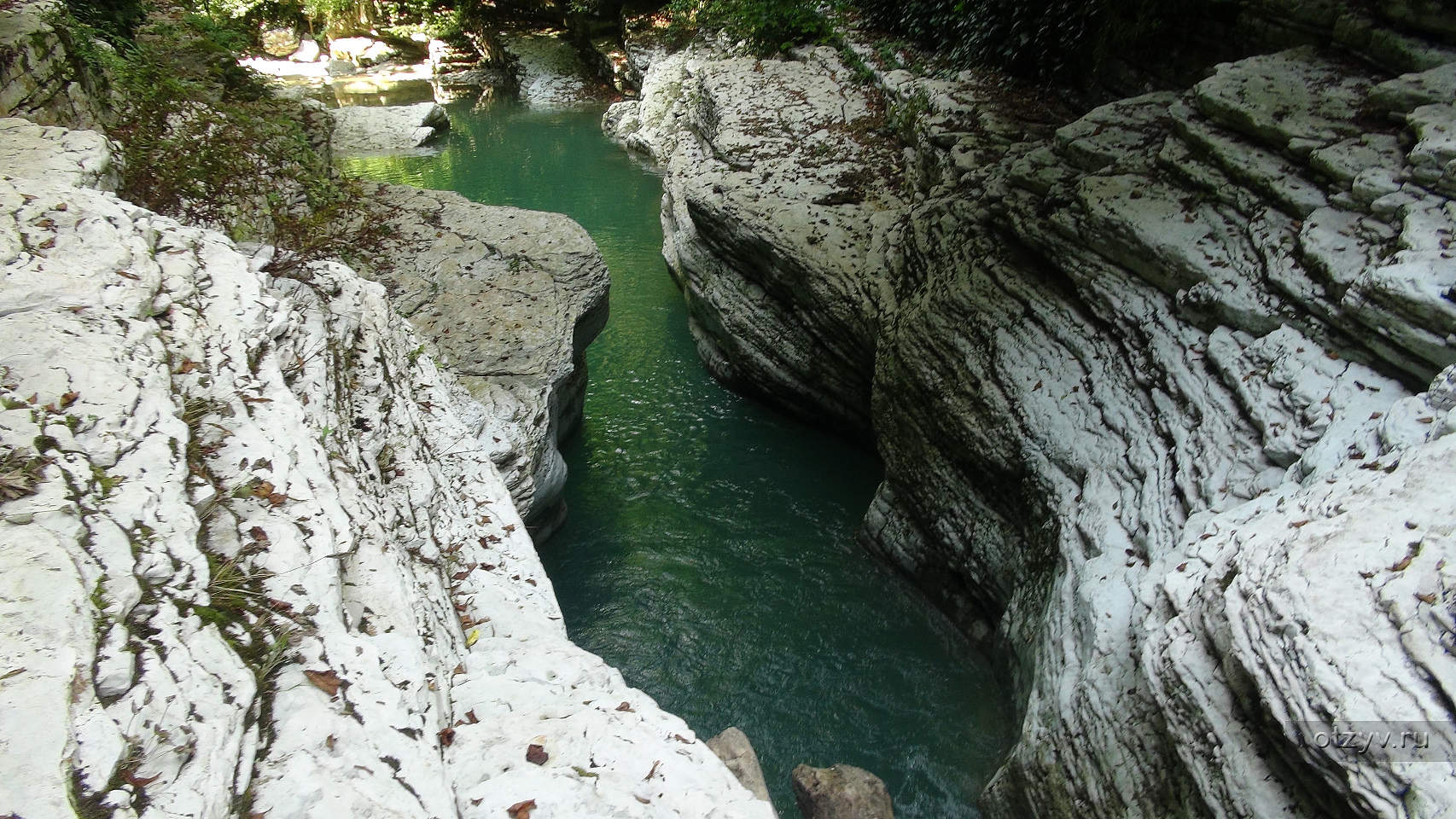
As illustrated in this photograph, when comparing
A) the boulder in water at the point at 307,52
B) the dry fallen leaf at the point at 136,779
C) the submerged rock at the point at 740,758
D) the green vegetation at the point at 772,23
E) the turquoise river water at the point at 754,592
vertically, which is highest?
the green vegetation at the point at 772,23

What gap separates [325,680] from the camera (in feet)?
8.46

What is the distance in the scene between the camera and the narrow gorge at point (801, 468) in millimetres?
2564

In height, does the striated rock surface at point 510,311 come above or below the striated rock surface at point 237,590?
below

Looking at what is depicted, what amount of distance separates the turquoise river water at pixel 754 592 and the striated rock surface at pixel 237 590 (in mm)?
2856

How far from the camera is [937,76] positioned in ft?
39.3

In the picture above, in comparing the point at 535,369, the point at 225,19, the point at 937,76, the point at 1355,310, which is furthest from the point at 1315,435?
the point at 225,19

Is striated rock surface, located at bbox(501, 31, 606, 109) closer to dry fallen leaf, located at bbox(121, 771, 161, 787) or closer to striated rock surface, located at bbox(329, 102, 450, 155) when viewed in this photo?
striated rock surface, located at bbox(329, 102, 450, 155)

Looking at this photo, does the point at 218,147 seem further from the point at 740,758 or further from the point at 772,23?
the point at 772,23

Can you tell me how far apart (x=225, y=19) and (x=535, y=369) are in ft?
23.0

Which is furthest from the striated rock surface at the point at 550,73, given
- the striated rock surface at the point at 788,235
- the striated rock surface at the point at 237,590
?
the striated rock surface at the point at 237,590

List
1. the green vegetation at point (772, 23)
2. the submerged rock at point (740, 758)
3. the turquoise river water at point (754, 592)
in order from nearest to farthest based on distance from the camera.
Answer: the submerged rock at point (740, 758) → the turquoise river water at point (754, 592) → the green vegetation at point (772, 23)

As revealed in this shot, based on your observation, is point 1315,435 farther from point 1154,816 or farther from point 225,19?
point 225,19

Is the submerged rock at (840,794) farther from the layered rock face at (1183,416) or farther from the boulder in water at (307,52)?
the boulder in water at (307,52)

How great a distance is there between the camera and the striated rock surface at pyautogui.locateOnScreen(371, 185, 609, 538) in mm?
7277
